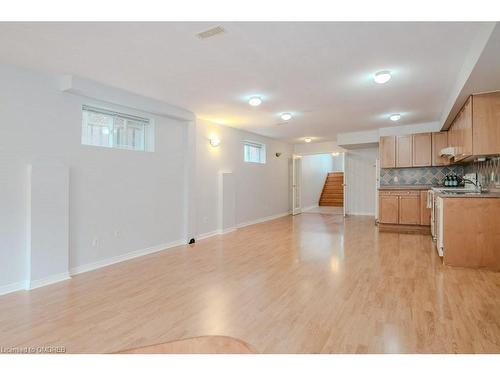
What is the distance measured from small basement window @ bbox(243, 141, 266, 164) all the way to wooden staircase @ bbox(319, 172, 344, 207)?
5.13 meters

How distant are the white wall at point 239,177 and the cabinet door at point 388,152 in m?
3.01

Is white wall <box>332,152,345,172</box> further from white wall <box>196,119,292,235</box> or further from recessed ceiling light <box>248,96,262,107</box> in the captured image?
recessed ceiling light <box>248,96,262,107</box>

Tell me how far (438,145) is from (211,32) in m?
5.72

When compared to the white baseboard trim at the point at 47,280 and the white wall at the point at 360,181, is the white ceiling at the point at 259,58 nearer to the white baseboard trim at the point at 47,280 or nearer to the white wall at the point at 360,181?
the white baseboard trim at the point at 47,280

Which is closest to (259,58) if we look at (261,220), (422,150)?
(422,150)

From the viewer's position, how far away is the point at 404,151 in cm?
674

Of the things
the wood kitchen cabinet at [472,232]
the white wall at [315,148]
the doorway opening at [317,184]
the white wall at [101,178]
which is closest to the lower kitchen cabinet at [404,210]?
the wood kitchen cabinet at [472,232]

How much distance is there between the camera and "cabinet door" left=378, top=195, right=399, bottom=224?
6.55 metres

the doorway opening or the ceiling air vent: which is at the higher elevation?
the ceiling air vent

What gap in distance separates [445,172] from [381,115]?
2240 mm

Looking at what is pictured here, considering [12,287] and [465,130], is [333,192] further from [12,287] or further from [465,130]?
[12,287]

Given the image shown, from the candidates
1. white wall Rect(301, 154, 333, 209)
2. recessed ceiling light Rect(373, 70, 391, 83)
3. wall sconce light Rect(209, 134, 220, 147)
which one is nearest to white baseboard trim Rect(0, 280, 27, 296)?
wall sconce light Rect(209, 134, 220, 147)

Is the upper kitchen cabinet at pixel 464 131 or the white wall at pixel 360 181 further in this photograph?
the white wall at pixel 360 181

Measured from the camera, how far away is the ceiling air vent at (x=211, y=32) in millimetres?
2543
